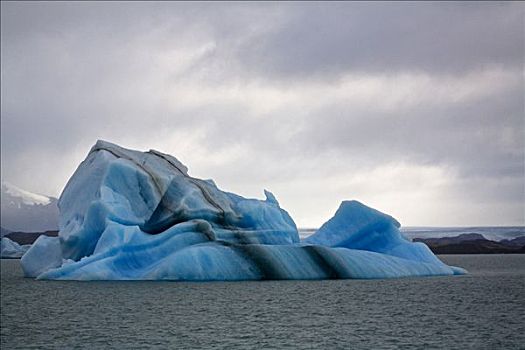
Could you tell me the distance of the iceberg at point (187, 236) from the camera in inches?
1177

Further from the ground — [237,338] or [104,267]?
A: [104,267]

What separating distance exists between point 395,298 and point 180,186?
1142 centimetres

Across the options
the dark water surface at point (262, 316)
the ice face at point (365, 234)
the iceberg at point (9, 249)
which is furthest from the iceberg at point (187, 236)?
the iceberg at point (9, 249)

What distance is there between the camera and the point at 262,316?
22.0 meters

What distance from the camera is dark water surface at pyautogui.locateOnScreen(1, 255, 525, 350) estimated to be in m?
17.3

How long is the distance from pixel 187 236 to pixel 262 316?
915 cm

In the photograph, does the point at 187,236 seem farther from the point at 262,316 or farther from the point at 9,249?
the point at 9,249

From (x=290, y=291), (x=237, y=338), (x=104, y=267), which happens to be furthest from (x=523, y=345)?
(x=104, y=267)

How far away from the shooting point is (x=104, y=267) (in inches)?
1184

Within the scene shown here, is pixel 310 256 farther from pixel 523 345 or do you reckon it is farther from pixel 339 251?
pixel 523 345

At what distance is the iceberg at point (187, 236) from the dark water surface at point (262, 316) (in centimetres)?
86

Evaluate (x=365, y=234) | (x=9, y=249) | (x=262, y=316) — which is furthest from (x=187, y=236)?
(x=9, y=249)

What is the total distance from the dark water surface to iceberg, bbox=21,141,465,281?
33.9 inches

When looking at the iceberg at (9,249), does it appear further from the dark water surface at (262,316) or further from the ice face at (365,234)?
the ice face at (365,234)
